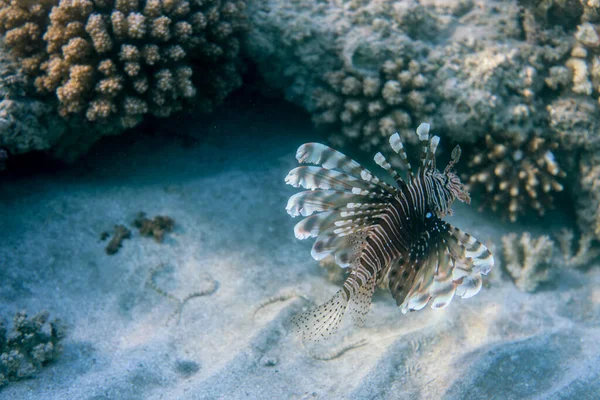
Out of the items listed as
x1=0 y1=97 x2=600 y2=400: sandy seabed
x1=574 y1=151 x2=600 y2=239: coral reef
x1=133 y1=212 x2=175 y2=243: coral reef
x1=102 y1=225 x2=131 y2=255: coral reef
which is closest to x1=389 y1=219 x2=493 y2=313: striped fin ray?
x1=0 y1=97 x2=600 y2=400: sandy seabed

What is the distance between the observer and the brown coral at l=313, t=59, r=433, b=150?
15.6ft

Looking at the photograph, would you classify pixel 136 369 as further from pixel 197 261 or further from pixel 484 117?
pixel 484 117

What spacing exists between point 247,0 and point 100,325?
408cm

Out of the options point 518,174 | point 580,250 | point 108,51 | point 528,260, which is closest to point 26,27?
point 108,51

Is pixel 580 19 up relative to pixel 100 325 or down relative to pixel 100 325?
up

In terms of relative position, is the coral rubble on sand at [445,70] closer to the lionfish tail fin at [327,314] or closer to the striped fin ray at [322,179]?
the striped fin ray at [322,179]

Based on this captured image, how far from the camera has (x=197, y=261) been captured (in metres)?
4.50

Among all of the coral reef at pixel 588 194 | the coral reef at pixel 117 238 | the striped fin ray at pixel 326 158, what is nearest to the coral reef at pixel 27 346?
the coral reef at pixel 117 238

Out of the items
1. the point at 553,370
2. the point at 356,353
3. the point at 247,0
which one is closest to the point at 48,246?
the point at 356,353

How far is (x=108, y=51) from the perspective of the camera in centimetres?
397

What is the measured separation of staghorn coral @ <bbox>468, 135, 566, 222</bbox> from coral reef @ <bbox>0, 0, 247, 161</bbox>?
3593 mm

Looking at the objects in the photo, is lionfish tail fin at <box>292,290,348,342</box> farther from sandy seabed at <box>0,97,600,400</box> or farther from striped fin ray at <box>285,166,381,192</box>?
striped fin ray at <box>285,166,381,192</box>

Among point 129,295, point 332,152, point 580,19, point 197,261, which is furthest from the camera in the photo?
point 580,19

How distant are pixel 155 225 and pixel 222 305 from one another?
4.13ft
